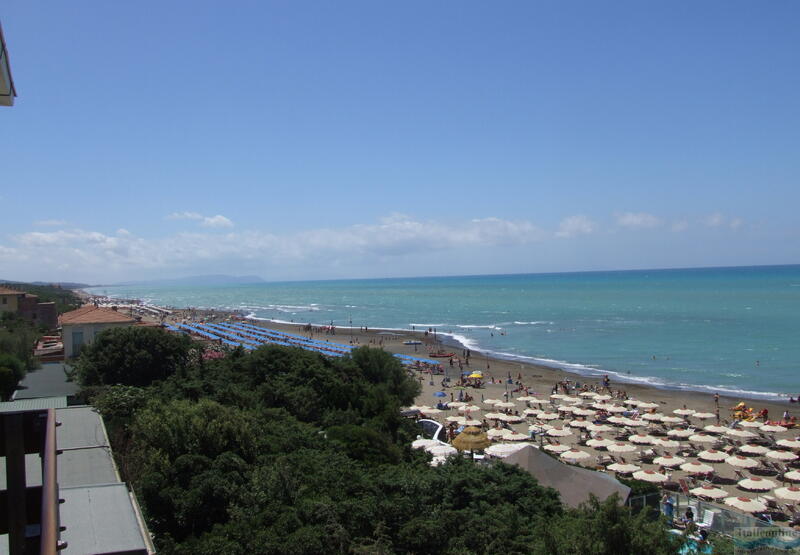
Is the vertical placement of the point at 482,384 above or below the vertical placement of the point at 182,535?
below

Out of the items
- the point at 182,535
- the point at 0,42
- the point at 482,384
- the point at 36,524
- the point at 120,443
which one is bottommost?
the point at 482,384

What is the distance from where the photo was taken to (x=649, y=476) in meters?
19.2

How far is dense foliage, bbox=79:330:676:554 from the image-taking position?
29.9ft

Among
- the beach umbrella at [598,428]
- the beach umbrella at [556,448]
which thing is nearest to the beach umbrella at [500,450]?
the beach umbrella at [556,448]

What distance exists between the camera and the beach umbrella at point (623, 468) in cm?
2012

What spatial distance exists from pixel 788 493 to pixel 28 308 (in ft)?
155

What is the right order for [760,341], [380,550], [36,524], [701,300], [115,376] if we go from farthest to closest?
[701,300] < [760,341] < [115,376] < [380,550] < [36,524]

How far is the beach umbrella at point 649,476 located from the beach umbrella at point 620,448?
258 centimetres

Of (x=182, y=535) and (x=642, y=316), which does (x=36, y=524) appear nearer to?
(x=182, y=535)

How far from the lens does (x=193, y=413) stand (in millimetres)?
12852

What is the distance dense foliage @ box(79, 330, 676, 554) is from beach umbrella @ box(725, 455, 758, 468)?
35.3ft

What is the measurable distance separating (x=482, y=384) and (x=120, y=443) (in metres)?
27.2

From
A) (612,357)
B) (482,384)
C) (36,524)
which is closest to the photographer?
(36,524)

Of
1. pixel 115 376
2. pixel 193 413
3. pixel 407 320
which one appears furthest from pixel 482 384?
pixel 407 320
